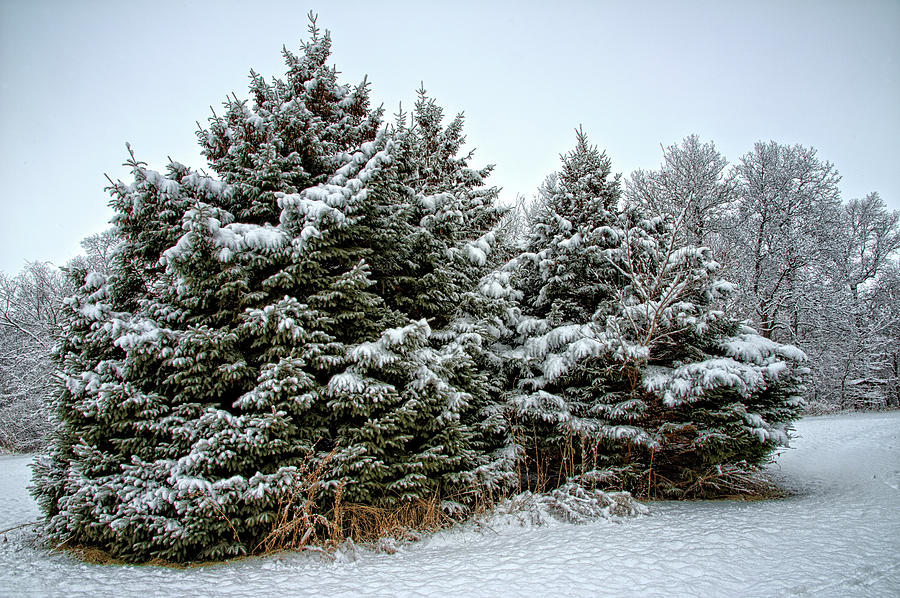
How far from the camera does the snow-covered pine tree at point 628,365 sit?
20.7 feet

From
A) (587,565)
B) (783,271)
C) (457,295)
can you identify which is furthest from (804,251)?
(587,565)

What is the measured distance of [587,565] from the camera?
4000 millimetres

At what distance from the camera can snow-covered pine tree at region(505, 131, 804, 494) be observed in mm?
6297

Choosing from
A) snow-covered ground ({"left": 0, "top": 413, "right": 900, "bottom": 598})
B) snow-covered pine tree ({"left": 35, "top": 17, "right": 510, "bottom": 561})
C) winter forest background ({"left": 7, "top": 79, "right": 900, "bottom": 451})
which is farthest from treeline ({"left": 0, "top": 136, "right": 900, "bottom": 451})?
snow-covered ground ({"left": 0, "top": 413, "right": 900, "bottom": 598})

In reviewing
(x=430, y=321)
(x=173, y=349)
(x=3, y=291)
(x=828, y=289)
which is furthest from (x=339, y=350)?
(x=3, y=291)

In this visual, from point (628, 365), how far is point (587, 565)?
3340 mm

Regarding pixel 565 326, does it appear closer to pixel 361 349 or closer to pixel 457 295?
pixel 457 295

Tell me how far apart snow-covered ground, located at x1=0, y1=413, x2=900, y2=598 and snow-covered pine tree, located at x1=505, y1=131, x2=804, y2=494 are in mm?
934

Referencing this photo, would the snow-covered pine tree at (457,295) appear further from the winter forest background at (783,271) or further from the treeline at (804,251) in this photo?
the treeline at (804,251)

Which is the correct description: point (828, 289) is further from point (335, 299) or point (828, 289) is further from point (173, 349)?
point (173, 349)

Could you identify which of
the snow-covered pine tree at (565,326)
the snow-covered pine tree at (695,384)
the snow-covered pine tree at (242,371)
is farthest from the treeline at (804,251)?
the snow-covered pine tree at (242,371)

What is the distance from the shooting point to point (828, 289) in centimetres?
1848

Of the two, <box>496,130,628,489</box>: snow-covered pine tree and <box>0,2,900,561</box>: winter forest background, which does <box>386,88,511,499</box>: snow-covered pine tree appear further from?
<box>496,130,628,489</box>: snow-covered pine tree

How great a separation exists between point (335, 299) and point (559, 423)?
3740 mm
